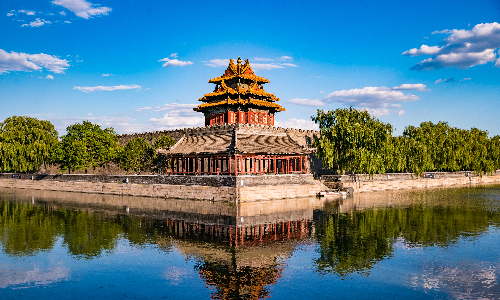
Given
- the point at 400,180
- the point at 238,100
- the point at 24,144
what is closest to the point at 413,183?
the point at 400,180

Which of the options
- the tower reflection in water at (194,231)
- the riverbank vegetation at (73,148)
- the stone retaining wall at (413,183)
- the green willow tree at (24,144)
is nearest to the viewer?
the tower reflection in water at (194,231)

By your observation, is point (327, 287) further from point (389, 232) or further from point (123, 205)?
point (123, 205)

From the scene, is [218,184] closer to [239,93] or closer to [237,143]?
[237,143]

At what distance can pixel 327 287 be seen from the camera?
39.8 ft

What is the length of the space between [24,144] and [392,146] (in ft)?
155

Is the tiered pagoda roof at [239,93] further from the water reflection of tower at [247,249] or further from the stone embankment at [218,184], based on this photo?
the water reflection of tower at [247,249]

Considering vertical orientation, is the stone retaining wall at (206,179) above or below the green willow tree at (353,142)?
below

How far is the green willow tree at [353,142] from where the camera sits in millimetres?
40125

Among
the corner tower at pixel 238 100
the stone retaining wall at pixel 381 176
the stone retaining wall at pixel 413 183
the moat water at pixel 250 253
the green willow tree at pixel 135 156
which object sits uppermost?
the corner tower at pixel 238 100

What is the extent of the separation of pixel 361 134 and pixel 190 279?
31227mm

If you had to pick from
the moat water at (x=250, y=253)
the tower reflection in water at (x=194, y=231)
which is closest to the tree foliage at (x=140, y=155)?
the tower reflection in water at (x=194, y=231)

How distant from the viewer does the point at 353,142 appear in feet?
131

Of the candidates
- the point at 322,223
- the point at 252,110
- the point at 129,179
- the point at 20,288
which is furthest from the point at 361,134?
the point at 20,288

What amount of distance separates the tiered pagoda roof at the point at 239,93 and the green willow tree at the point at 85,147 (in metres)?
12.0
